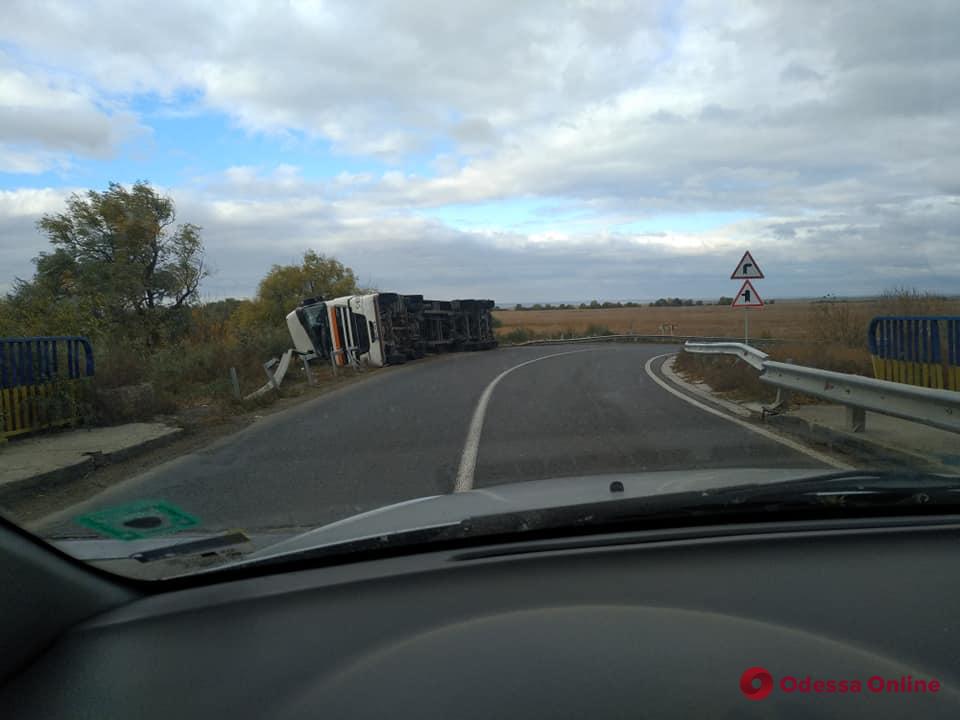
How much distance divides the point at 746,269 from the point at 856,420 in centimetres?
950

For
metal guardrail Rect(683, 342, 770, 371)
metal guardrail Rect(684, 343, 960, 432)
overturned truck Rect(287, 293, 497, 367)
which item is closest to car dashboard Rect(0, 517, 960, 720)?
metal guardrail Rect(684, 343, 960, 432)

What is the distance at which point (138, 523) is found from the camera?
463 cm

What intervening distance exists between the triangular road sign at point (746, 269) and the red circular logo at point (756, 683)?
16.8 m

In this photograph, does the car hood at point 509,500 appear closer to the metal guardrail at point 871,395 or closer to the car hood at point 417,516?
the car hood at point 417,516

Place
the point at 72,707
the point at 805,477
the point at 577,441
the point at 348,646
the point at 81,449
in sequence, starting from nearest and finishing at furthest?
1. the point at 72,707
2. the point at 348,646
3. the point at 805,477
4. the point at 577,441
5. the point at 81,449

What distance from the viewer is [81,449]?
30.4 ft

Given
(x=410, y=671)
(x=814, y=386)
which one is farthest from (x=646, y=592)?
(x=814, y=386)

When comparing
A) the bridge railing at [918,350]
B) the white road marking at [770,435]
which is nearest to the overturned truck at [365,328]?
the white road marking at [770,435]

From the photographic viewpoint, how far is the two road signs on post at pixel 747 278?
17.5 meters

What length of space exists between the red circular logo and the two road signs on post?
16623 mm

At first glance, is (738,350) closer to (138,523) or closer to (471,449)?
(471,449)

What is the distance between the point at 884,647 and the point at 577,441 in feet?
21.7

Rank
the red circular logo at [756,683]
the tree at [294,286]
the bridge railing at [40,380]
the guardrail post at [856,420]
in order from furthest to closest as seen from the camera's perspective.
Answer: the tree at [294,286], the bridge railing at [40,380], the guardrail post at [856,420], the red circular logo at [756,683]

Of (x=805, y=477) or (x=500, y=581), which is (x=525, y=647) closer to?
(x=500, y=581)
